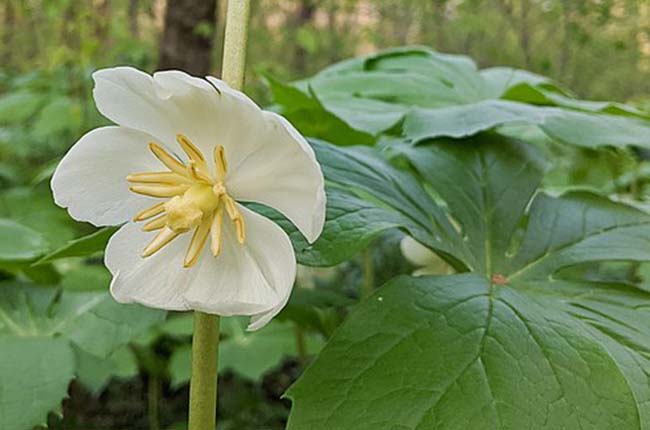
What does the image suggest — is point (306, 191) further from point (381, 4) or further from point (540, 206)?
point (381, 4)

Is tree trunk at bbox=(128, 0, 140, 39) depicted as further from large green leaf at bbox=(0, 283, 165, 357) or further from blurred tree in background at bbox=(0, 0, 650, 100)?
large green leaf at bbox=(0, 283, 165, 357)

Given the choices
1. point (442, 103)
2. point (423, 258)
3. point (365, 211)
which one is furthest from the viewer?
point (442, 103)

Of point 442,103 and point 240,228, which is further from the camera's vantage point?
point 442,103

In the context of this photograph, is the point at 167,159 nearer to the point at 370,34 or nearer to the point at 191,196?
the point at 191,196

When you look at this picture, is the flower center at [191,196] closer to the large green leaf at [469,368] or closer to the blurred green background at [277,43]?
the large green leaf at [469,368]

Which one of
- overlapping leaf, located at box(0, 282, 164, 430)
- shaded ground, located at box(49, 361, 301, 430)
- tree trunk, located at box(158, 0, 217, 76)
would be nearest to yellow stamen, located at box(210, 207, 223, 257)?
overlapping leaf, located at box(0, 282, 164, 430)

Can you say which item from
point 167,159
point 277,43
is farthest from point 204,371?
point 277,43
